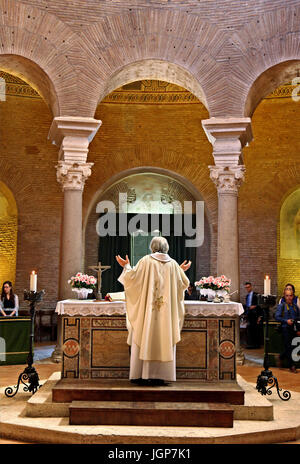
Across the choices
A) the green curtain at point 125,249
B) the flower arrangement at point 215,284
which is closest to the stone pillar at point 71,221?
the flower arrangement at point 215,284

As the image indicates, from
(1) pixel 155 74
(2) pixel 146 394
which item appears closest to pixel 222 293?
(2) pixel 146 394

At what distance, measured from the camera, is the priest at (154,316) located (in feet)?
22.0

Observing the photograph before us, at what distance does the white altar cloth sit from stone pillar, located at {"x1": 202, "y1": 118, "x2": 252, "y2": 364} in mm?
3234

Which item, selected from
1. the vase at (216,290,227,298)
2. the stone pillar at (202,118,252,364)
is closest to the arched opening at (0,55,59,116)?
the stone pillar at (202,118,252,364)

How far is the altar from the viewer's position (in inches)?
281

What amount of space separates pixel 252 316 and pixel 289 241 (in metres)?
2.90

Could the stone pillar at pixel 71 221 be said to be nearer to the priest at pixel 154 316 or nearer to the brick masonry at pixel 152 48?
the brick masonry at pixel 152 48

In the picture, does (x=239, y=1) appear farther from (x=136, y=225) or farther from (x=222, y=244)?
(x=136, y=225)

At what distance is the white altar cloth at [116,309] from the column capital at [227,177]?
12.7 feet

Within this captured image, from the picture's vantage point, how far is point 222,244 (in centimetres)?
1062

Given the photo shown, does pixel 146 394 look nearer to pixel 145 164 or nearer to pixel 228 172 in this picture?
pixel 228 172

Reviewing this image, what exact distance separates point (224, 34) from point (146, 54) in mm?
1665

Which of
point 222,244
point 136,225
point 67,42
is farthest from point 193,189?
point 67,42

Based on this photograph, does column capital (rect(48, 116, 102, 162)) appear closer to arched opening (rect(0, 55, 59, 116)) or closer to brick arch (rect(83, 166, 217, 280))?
arched opening (rect(0, 55, 59, 116))
